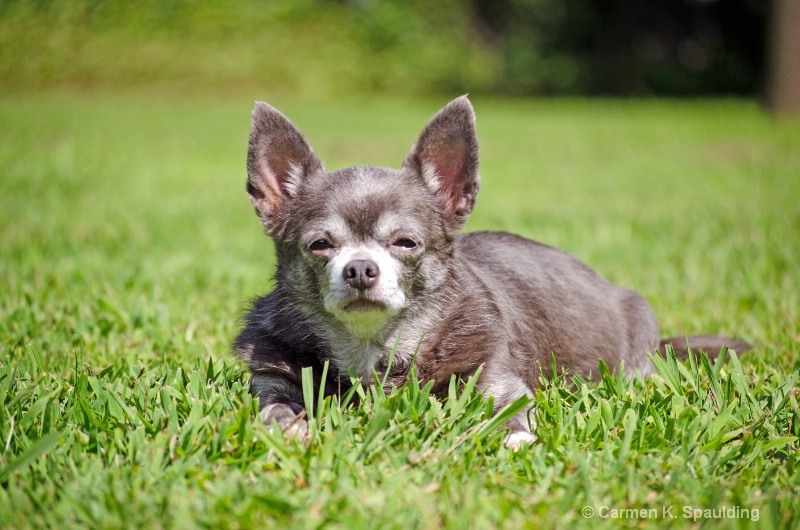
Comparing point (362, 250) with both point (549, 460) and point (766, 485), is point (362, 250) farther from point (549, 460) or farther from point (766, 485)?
point (766, 485)

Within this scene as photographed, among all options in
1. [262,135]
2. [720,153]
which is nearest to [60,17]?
[720,153]

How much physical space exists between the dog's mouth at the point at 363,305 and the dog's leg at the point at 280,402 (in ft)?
1.34

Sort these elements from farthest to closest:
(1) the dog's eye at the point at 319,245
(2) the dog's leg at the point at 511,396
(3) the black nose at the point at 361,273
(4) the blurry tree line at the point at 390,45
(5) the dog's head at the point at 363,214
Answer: (4) the blurry tree line at the point at 390,45 < (1) the dog's eye at the point at 319,245 < (5) the dog's head at the point at 363,214 < (3) the black nose at the point at 361,273 < (2) the dog's leg at the point at 511,396

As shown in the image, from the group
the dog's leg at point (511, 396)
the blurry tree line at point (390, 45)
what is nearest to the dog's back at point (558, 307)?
the dog's leg at point (511, 396)

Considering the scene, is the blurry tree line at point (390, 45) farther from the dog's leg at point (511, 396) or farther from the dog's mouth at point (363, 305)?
the dog's leg at point (511, 396)

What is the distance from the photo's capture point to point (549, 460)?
279 cm

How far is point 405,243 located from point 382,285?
0.29m

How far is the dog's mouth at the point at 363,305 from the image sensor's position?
125 inches

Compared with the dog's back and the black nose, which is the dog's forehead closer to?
the black nose

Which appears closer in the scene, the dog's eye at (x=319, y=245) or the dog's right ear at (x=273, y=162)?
the dog's eye at (x=319, y=245)

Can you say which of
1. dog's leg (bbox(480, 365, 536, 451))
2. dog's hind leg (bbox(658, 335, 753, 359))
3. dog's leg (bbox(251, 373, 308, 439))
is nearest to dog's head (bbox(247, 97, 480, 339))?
dog's leg (bbox(251, 373, 308, 439))

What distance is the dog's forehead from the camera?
3.29 metres

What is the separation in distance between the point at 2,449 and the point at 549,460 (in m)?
1.90

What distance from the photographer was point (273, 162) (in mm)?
3629
